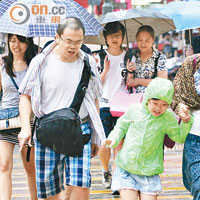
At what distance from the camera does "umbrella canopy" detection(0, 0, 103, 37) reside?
5.61 m

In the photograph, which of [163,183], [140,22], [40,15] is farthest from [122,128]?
[140,22]

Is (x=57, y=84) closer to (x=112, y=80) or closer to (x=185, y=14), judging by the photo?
(x=112, y=80)

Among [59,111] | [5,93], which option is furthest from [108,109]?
[59,111]

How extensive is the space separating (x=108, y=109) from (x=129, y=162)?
5.94 feet

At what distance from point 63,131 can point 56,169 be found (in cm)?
40

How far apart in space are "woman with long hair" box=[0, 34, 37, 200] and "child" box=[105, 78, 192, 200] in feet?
3.85

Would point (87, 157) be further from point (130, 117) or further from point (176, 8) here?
point (176, 8)

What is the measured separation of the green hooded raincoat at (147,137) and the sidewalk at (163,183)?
5.97 feet

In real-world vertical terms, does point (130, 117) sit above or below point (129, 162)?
above

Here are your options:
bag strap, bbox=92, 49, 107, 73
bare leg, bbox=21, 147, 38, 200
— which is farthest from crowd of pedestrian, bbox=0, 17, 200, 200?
bag strap, bbox=92, 49, 107, 73

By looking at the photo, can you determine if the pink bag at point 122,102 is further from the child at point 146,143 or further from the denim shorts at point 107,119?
the child at point 146,143

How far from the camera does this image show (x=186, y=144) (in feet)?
16.2

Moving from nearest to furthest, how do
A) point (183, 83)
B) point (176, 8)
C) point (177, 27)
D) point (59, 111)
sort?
point (59, 111) < point (183, 83) < point (177, 27) < point (176, 8)

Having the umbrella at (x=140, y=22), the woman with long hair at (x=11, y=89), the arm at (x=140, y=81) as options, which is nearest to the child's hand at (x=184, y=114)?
the arm at (x=140, y=81)
